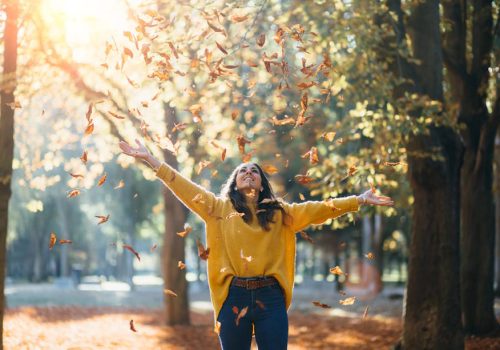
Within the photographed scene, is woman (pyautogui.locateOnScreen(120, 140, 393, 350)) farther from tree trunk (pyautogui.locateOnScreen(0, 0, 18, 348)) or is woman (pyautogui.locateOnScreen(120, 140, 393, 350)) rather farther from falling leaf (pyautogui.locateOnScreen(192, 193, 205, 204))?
tree trunk (pyautogui.locateOnScreen(0, 0, 18, 348))

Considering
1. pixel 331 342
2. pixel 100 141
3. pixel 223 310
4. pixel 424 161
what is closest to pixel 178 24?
pixel 424 161

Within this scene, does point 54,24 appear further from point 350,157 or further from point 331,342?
point 331,342

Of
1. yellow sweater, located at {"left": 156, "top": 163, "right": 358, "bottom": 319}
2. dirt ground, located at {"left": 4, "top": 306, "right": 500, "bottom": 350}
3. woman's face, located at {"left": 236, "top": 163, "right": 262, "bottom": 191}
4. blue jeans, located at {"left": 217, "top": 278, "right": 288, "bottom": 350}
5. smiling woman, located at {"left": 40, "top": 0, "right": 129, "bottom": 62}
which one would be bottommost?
dirt ground, located at {"left": 4, "top": 306, "right": 500, "bottom": 350}

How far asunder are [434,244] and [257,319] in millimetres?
6798

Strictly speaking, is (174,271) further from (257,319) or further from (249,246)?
(257,319)

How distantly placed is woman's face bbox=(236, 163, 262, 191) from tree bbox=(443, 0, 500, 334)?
8530 mm

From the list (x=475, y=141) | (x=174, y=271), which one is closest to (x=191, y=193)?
(x=475, y=141)

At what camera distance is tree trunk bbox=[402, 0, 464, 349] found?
11289 mm

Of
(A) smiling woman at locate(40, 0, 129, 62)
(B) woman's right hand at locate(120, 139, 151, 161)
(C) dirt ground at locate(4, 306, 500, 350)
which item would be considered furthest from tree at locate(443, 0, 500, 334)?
(B) woman's right hand at locate(120, 139, 151, 161)

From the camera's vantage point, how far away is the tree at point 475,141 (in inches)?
536

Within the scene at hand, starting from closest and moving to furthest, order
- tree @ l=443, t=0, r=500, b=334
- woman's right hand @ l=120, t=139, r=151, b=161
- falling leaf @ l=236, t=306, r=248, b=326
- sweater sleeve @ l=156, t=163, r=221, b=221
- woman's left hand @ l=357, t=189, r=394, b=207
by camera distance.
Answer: falling leaf @ l=236, t=306, r=248, b=326 → sweater sleeve @ l=156, t=163, r=221, b=221 → woman's right hand @ l=120, t=139, r=151, b=161 → woman's left hand @ l=357, t=189, r=394, b=207 → tree @ l=443, t=0, r=500, b=334

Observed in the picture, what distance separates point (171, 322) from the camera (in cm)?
1888

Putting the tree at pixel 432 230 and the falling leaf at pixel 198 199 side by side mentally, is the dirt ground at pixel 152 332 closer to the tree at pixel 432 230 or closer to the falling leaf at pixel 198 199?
the tree at pixel 432 230

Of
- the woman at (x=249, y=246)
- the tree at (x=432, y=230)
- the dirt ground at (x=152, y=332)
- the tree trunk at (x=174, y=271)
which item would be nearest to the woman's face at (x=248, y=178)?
the woman at (x=249, y=246)
